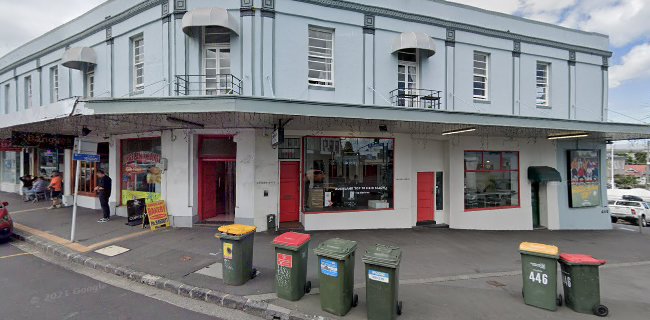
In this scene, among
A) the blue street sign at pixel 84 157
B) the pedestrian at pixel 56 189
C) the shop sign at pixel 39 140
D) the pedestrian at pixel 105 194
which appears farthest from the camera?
the pedestrian at pixel 56 189

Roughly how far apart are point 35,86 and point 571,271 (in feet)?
73.3

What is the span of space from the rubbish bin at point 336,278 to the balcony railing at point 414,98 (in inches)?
288

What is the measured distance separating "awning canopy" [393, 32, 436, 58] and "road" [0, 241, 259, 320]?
9498mm

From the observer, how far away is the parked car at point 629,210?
20328 millimetres

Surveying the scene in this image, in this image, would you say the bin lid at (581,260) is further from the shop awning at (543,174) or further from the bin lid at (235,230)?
the shop awning at (543,174)

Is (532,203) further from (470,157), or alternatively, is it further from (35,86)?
(35,86)

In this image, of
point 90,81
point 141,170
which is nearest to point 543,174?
point 141,170

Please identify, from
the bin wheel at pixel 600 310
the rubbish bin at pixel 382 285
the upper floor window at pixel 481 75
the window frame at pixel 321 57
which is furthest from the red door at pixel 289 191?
the upper floor window at pixel 481 75

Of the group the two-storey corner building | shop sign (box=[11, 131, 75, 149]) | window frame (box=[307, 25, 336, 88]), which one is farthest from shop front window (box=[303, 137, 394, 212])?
shop sign (box=[11, 131, 75, 149])

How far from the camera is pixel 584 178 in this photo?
43.7ft

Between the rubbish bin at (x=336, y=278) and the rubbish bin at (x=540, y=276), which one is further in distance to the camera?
the rubbish bin at (x=540, y=276)

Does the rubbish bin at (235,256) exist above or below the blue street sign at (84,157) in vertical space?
below

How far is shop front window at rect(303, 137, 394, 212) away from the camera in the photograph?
9.84m

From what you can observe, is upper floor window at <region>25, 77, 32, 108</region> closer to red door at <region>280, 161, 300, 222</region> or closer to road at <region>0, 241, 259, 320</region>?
road at <region>0, 241, 259, 320</region>
